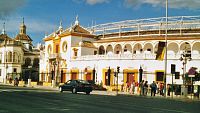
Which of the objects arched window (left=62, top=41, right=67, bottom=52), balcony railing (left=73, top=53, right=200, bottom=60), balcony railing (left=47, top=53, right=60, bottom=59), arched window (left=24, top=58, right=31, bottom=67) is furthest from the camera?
arched window (left=24, top=58, right=31, bottom=67)

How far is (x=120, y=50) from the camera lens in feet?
221

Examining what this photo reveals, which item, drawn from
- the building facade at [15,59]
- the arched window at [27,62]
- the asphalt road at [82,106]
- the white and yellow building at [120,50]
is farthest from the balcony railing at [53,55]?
the asphalt road at [82,106]

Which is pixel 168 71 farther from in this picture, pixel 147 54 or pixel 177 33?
pixel 177 33

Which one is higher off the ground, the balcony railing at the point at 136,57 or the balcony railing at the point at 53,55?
the balcony railing at the point at 53,55

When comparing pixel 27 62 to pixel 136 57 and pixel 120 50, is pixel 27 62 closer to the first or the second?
pixel 120 50

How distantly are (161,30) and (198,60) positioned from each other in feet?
40.3

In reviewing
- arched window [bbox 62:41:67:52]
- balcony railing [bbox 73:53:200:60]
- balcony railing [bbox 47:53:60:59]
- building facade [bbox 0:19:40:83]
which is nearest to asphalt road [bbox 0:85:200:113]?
balcony railing [bbox 73:53:200:60]

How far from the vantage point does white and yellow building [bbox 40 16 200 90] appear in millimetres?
53188

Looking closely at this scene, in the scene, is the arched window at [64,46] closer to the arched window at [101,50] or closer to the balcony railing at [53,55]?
the balcony railing at [53,55]

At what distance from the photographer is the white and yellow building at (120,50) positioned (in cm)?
5319

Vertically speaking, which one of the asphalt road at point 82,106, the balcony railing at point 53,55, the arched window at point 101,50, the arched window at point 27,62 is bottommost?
the asphalt road at point 82,106

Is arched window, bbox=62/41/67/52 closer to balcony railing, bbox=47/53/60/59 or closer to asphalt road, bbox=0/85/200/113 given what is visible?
balcony railing, bbox=47/53/60/59

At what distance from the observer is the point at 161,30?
6119 centimetres

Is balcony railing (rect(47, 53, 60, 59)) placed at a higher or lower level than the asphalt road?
higher
